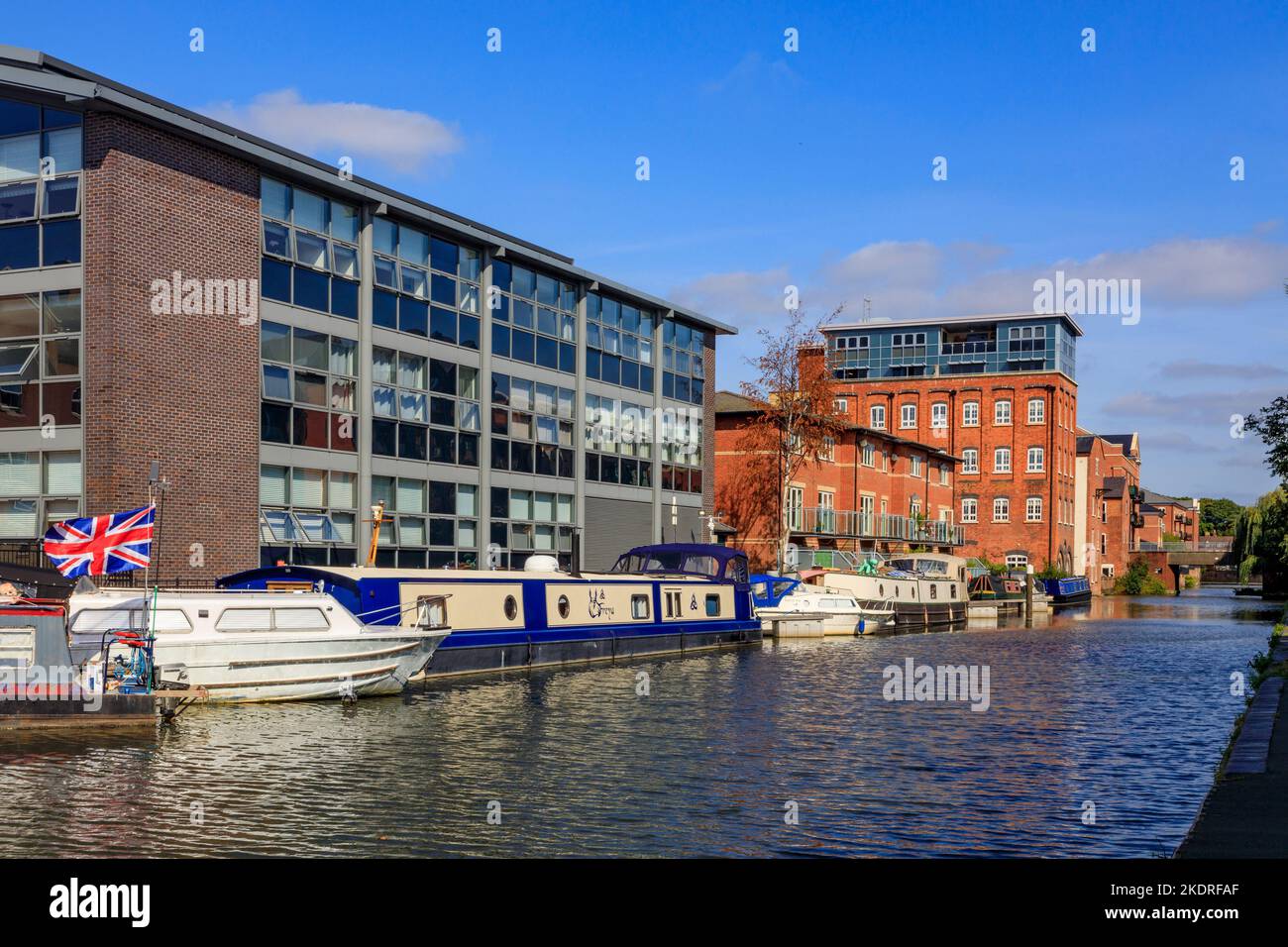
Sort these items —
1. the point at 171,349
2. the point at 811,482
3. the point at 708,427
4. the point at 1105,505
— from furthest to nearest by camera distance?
the point at 1105,505, the point at 811,482, the point at 708,427, the point at 171,349

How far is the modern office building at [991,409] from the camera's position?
100188 mm

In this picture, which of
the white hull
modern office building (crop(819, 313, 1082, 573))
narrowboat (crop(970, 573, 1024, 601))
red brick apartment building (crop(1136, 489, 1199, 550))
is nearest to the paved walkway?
the white hull

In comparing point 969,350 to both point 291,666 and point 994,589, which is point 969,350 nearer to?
point 994,589

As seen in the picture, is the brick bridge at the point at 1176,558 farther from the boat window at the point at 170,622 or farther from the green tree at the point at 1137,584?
the boat window at the point at 170,622

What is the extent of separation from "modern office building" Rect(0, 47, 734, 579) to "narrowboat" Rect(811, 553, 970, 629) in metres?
14.1

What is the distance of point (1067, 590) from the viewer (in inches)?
3423

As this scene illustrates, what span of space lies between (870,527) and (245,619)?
54.0 m

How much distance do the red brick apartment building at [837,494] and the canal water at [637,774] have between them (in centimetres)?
3515

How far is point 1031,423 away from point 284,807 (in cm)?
9260

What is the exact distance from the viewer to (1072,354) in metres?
108

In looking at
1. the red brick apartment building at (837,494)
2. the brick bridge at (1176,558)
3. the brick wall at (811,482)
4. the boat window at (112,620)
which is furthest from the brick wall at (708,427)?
the brick bridge at (1176,558)

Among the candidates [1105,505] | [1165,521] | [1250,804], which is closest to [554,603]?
[1250,804]

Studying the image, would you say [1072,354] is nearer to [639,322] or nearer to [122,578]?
[639,322]
